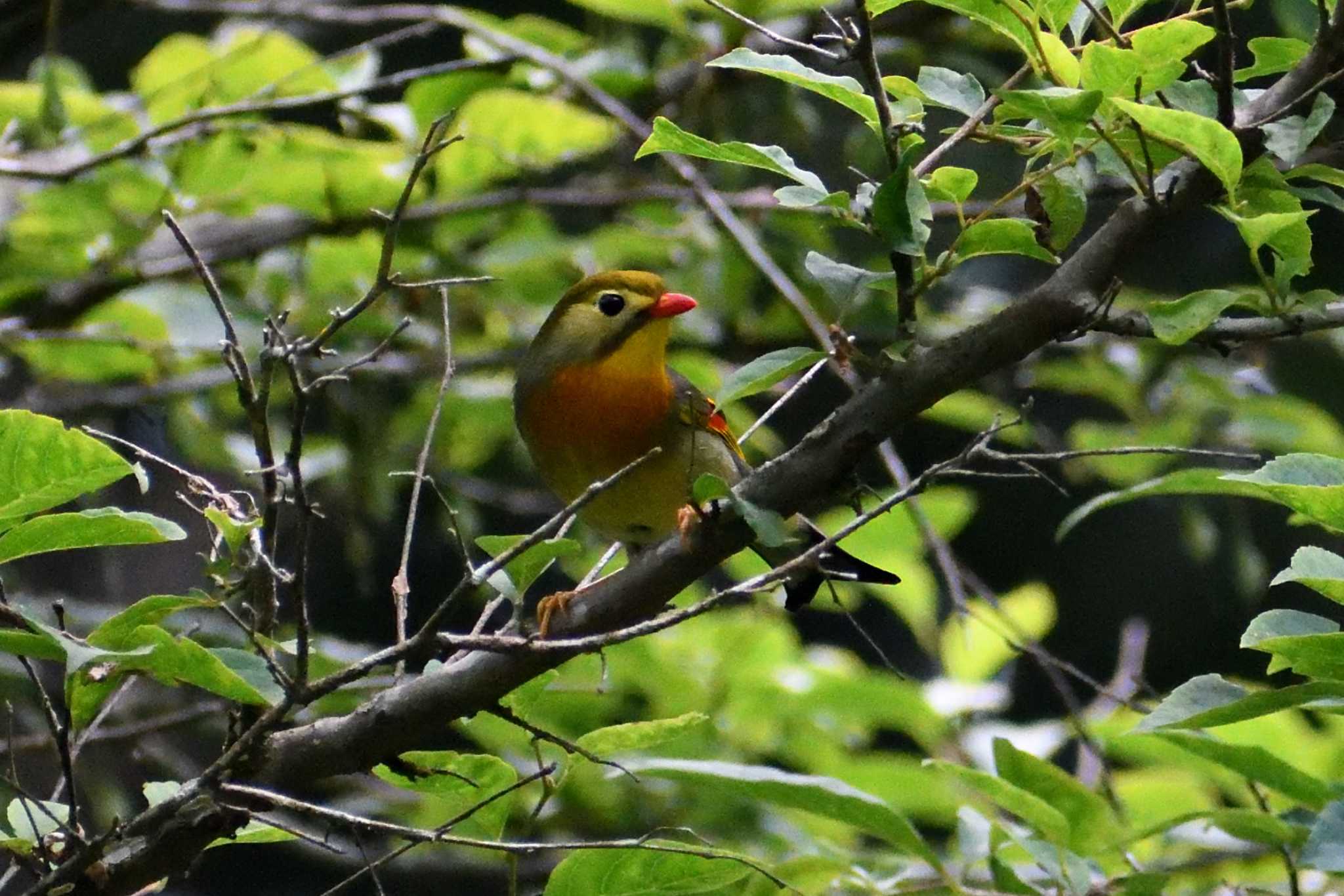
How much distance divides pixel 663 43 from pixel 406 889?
336 cm

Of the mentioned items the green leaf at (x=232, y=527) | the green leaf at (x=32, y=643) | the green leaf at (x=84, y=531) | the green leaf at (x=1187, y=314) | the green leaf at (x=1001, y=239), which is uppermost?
the green leaf at (x=1001, y=239)

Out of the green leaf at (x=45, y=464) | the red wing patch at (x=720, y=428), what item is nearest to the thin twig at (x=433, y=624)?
the green leaf at (x=45, y=464)

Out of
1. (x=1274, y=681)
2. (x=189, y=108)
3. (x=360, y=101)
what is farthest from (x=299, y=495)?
(x=1274, y=681)

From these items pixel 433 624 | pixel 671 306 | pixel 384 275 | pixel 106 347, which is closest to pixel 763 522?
pixel 433 624

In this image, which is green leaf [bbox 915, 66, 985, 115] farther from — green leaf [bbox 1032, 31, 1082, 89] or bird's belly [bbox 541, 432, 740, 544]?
bird's belly [bbox 541, 432, 740, 544]

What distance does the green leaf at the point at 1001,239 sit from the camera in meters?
1.75

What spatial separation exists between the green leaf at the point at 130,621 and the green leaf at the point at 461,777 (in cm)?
39

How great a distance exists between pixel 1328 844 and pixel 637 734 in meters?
0.82

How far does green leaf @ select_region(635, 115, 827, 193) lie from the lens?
5.55ft

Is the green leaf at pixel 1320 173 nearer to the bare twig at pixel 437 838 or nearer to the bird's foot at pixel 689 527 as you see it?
the bird's foot at pixel 689 527

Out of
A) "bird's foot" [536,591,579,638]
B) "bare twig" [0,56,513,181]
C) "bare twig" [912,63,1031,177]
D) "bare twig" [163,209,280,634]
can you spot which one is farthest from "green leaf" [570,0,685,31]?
"bare twig" [163,209,280,634]

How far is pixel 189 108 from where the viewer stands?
3.81m

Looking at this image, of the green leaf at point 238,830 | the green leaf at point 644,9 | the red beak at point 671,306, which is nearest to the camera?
the green leaf at point 238,830

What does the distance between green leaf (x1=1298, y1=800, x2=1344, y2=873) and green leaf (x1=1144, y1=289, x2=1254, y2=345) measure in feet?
1.85
